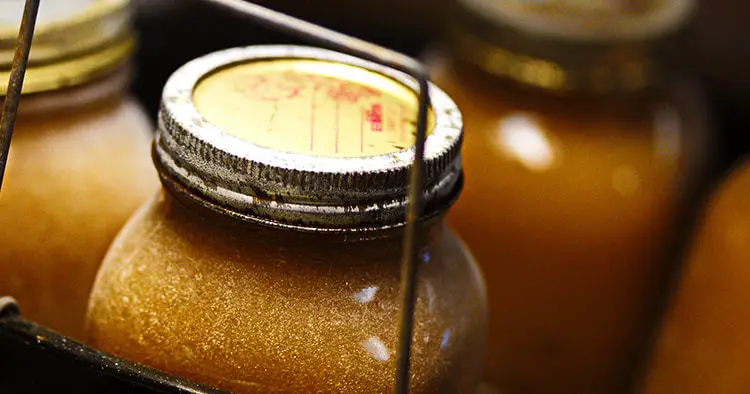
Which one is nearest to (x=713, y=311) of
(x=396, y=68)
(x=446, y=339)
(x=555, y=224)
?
(x=555, y=224)

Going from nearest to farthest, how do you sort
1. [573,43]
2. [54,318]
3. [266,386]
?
1. [266,386]
2. [54,318]
3. [573,43]

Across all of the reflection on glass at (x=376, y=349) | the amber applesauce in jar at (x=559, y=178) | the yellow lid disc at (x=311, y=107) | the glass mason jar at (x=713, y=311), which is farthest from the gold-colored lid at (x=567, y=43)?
the reflection on glass at (x=376, y=349)

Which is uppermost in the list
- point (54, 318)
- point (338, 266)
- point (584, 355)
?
point (338, 266)

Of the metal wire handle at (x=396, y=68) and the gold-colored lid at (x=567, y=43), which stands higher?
the metal wire handle at (x=396, y=68)

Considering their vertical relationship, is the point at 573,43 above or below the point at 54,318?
above

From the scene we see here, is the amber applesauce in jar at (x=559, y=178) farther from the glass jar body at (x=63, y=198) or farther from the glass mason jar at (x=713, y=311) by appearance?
the glass jar body at (x=63, y=198)

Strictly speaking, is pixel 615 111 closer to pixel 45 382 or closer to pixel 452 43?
pixel 452 43

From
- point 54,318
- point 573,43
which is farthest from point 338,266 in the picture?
point 573,43
